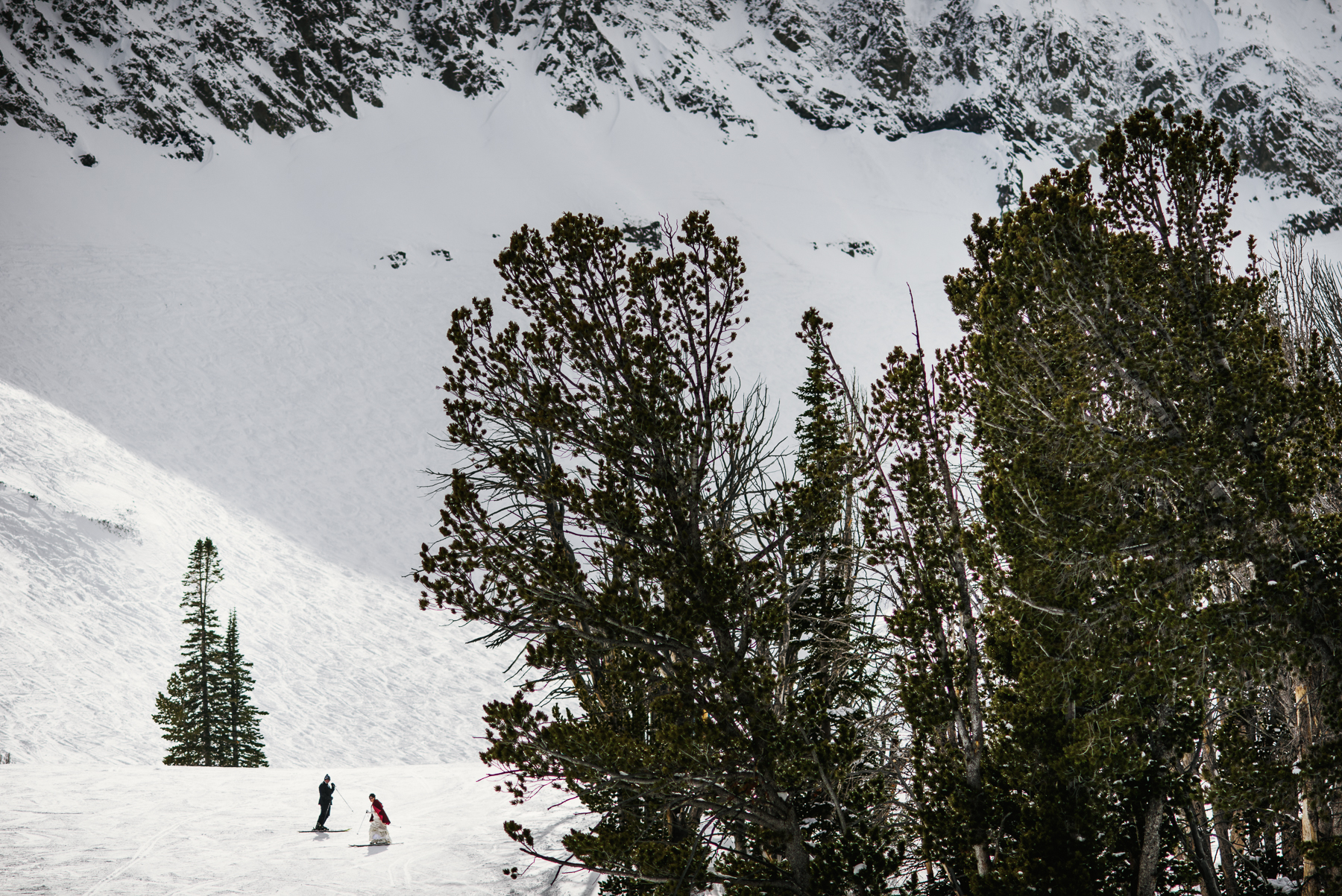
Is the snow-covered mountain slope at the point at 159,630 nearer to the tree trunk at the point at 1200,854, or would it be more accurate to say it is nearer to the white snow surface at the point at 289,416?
the white snow surface at the point at 289,416

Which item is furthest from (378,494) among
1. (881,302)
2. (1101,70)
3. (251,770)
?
(1101,70)

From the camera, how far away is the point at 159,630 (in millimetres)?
34875

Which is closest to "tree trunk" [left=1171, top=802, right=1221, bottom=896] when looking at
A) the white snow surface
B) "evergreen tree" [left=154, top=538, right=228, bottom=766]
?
the white snow surface

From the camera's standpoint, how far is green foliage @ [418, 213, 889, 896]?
6.74m

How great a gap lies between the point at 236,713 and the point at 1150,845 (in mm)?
25168

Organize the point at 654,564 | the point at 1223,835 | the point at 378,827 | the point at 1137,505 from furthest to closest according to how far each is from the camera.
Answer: the point at 378,827
the point at 1223,835
the point at 1137,505
the point at 654,564

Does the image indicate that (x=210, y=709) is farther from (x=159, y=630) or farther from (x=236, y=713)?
(x=159, y=630)

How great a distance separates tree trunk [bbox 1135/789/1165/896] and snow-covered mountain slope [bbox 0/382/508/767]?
25.9 meters

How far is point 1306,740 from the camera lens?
8.87 meters

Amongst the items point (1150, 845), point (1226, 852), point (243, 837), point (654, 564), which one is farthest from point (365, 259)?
point (1150, 845)

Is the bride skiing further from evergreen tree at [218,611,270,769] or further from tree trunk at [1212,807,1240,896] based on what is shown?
tree trunk at [1212,807,1240,896]

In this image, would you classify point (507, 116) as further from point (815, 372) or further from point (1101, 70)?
point (815, 372)

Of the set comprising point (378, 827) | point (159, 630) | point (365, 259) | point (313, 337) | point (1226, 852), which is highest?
point (365, 259)

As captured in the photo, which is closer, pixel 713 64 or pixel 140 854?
pixel 140 854
